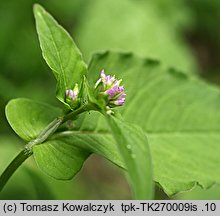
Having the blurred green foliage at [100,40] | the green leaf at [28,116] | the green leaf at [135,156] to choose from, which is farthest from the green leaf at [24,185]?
the green leaf at [135,156]

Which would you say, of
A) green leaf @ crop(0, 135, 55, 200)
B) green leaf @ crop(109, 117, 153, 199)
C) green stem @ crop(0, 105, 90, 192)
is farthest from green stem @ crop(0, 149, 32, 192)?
green leaf @ crop(0, 135, 55, 200)

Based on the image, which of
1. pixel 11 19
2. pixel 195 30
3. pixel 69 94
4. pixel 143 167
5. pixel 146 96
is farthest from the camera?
pixel 195 30

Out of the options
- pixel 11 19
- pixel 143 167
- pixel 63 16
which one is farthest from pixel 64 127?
pixel 63 16

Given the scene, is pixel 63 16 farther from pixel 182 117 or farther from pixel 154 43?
pixel 182 117

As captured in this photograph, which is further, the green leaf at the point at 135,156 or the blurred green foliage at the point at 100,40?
the blurred green foliage at the point at 100,40

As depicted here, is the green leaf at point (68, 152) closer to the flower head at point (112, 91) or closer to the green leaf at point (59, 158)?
the green leaf at point (59, 158)

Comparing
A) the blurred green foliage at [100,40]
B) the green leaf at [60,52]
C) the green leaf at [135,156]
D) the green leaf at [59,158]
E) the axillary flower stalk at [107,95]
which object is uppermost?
the blurred green foliage at [100,40]

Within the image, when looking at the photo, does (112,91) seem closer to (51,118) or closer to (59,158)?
(59,158)
